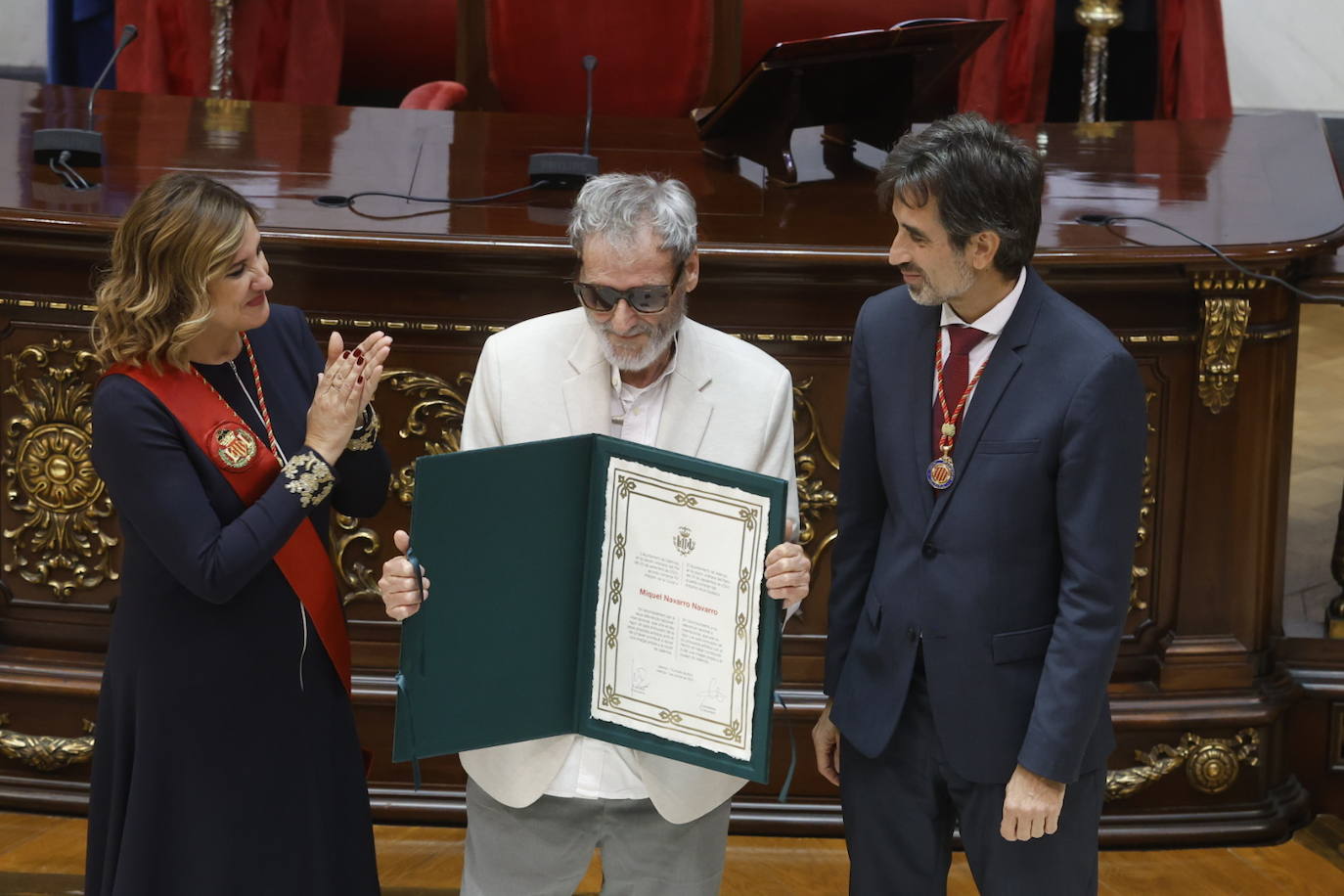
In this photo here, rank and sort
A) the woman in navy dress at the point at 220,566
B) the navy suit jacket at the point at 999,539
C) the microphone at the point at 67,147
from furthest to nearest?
the microphone at the point at 67,147, the woman in navy dress at the point at 220,566, the navy suit jacket at the point at 999,539

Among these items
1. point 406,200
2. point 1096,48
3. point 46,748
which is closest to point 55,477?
point 46,748

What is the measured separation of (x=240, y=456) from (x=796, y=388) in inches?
48.9


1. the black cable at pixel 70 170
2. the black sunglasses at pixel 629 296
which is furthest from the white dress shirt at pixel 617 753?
the black cable at pixel 70 170

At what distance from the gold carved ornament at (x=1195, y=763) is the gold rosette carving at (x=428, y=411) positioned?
1458 millimetres

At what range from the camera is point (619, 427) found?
2.21 meters

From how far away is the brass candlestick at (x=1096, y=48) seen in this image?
215 inches

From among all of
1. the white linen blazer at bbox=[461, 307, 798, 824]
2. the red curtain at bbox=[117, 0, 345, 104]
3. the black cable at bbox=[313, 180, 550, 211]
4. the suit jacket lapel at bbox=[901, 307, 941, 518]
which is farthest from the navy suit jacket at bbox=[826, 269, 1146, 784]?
the red curtain at bbox=[117, 0, 345, 104]

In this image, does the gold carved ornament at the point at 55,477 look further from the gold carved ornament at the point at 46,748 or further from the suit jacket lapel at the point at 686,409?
the suit jacket lapel at the point at 686,409

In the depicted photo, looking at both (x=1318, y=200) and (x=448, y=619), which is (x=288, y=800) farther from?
(x=1318, y=200)

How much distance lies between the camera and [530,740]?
217cm

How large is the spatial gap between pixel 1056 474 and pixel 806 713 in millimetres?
1261

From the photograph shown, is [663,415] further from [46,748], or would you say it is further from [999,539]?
[46,748]

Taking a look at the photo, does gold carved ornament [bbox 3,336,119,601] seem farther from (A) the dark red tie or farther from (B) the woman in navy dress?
(A) the dark red tie

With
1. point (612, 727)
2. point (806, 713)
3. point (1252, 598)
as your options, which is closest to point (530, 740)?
point (612, 727)
